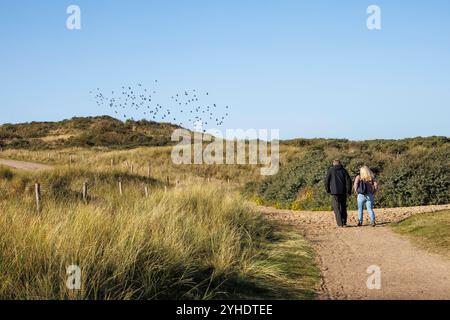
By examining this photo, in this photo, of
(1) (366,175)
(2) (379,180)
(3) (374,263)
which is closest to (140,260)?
(3) (374,263)

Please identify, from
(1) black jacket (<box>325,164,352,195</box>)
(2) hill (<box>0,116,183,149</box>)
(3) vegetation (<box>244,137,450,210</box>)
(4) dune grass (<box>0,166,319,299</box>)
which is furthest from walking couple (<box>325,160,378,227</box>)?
(2) hill (<box>0,116,183,149</box>)

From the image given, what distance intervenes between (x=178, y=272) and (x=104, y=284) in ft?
4.70

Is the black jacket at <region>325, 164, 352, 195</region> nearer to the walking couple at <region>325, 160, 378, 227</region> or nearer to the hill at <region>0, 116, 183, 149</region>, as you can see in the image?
the walking couple at <region>325, 160, 378, 227</region>

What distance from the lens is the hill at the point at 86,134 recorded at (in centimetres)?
8238

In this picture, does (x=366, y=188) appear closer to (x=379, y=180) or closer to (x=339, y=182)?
(x=339, y=182)

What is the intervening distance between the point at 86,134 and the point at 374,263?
275 ft

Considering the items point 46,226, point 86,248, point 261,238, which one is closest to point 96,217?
point 46,226

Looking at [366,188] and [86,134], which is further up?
[86,134]

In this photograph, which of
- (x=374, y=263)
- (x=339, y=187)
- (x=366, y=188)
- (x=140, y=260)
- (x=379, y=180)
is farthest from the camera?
(x=379, y=180)

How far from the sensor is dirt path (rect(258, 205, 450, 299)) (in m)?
7.35

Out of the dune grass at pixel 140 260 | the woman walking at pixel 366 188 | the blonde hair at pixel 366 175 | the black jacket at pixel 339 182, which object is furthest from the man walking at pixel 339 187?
the dune grass at pixel 140 260

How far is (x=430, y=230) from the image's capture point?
12750 mm

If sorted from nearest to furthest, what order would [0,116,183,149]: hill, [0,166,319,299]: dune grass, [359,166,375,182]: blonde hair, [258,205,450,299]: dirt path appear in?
[0,166,319,299]: dune grass, [258,205,450,299]: dirt path, [359,166,375,182]: blonde hair, [0,116,183,149]: hill
